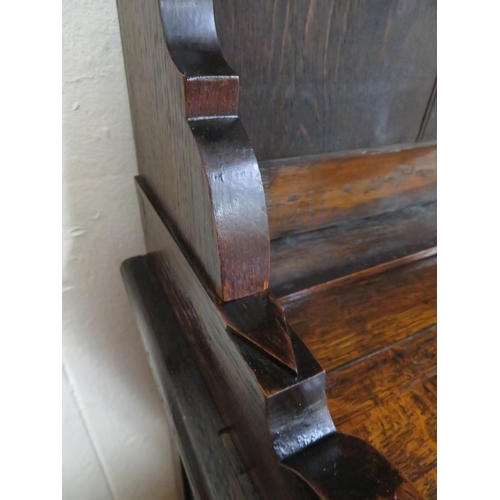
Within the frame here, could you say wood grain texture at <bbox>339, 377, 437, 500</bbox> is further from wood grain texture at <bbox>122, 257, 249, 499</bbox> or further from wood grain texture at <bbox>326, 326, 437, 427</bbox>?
wood grain texture at <bbox>122, 257, 249, 499</bbox>

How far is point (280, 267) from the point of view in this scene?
435 mm

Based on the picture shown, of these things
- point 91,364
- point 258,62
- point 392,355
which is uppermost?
point 258,62

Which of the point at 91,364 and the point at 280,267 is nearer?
the point at 280,267

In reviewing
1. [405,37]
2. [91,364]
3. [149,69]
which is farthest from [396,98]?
[91,364]

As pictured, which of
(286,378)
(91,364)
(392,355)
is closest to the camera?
(286,378)

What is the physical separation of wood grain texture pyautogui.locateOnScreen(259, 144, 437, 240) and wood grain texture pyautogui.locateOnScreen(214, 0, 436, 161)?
0.07ft

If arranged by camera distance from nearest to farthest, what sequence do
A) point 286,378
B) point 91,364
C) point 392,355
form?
point 286,378
point 392,355
point 91,364

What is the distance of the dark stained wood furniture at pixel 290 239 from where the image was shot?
270mm

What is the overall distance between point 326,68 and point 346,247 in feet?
0.67

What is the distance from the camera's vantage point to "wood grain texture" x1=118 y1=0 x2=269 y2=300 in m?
0.27

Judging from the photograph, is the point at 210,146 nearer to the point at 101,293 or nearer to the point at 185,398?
the point at 185,398

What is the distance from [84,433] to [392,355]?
0.64m

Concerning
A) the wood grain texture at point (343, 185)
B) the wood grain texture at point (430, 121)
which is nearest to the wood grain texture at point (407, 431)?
the wood grain texture at point (343, 185)
